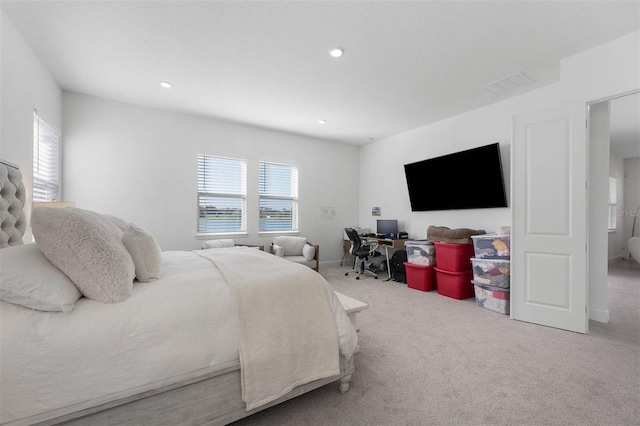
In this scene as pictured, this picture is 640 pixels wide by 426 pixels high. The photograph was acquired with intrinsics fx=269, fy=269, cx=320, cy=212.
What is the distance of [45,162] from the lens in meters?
3.23

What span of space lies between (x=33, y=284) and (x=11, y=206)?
5.48ft

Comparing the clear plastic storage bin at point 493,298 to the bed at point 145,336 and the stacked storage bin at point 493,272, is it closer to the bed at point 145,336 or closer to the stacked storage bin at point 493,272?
the stacked storage bin at point 493,272

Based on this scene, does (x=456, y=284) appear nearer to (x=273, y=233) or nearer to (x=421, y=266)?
(x=421, y=266)

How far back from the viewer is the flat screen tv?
3898 mm

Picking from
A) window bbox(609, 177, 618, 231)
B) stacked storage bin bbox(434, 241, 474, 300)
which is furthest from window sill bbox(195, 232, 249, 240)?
window bbox(609, 177, 618, 231)

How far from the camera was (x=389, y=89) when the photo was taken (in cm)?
357

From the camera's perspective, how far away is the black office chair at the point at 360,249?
5000 mm

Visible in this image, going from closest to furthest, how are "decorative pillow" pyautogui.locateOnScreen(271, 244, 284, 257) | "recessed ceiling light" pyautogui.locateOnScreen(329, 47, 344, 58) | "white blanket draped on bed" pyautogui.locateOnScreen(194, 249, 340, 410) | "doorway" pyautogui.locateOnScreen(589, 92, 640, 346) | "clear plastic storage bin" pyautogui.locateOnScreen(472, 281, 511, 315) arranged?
"white blanket draped on bed" pyautogui.locateOnScreen(194, 249, 340, 410) < "recessed ceiling light" pyautogui.locateOnScreen(329, 47, 344, 58) < "doorway" pyautogui.locateOnScreen(589, 92, 640, 346) < "clear plastic storage bin" pyautogui.locateOnScreen(472, 281, 511, 315) < "decorative pillow" pyautogui.locateOnScreen(271, 244, 284, 257)

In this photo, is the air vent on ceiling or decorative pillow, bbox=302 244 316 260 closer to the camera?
the air vent on ceiling

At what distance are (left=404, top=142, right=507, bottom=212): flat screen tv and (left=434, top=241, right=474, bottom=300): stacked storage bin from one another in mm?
802

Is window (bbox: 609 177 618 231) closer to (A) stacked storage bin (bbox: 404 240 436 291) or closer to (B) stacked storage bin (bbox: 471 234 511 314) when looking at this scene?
(B) stacked storage bin (bbox: 471 234 511 314)

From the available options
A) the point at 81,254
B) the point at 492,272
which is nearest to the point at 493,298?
the point at 492,272

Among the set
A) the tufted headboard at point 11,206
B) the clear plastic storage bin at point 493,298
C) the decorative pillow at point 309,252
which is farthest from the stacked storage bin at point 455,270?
the tufted headboard at point 11,206

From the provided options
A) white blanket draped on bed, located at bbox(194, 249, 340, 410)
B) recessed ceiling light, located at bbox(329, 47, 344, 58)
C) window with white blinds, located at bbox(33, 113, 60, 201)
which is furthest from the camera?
window with white blinds, located at bbox(33, 113, 60, 201)
